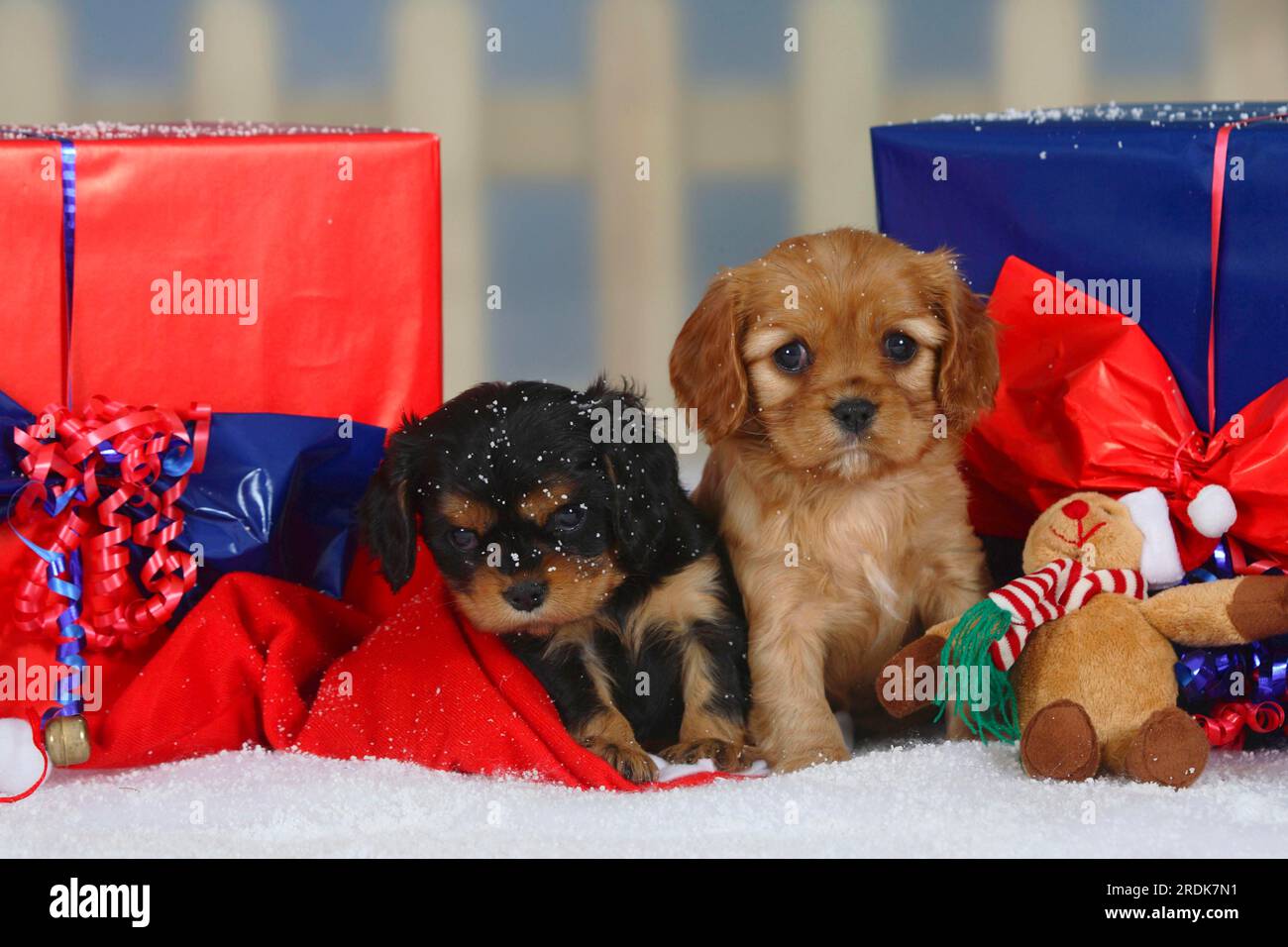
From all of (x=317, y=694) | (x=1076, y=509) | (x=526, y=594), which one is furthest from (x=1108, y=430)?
(x=317, y=694)

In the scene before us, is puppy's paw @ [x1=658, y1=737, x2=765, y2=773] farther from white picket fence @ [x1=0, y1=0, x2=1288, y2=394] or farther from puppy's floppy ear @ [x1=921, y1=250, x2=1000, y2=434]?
white picket fence @ [x1=0, y1=0, x2=1288, y2=394]

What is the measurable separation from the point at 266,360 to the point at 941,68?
14.1 ft

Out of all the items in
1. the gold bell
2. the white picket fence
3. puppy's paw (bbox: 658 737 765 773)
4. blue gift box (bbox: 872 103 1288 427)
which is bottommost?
puppy's paw (bbox: 658 737 765 773)

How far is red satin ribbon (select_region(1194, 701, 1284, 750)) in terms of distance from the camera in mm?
2920

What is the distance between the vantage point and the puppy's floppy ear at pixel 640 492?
304 cm

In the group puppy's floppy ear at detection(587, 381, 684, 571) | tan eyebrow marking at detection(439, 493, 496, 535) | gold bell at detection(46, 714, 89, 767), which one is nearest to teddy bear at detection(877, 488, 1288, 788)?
puppy's floppy ear at detection(587, 381, 684, 571)

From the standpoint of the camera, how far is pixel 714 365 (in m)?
3.13

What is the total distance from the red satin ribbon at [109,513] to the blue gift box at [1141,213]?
1721 mm

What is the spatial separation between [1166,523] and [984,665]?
17.9 inches

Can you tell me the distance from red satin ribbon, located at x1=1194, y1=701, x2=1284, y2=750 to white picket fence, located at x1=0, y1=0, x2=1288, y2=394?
3961 mm

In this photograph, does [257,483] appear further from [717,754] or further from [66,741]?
[717,754]

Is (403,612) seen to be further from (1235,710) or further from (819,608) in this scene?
(1235,710)

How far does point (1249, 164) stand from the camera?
10.3 feet

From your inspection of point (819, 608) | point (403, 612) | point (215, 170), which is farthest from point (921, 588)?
point (215, 170)
